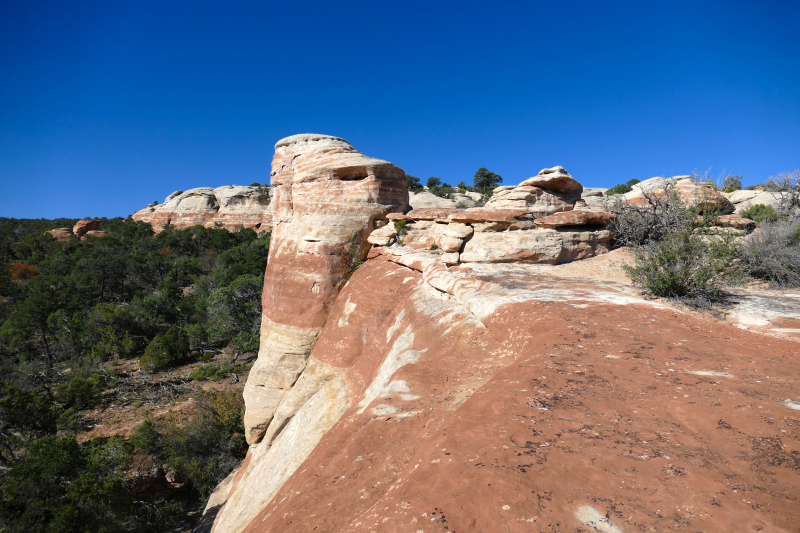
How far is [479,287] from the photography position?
6.05m

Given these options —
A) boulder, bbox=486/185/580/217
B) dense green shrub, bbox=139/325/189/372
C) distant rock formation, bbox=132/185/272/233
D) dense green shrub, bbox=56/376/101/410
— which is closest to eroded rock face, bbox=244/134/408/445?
boulder, bbox=486/185/580/217

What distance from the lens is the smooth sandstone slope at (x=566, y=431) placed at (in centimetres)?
177

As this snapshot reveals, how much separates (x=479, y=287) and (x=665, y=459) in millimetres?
4059

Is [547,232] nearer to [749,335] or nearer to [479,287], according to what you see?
[479,287]

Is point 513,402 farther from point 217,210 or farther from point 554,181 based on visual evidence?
point 217,210

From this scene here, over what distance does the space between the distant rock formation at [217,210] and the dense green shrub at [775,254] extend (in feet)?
150

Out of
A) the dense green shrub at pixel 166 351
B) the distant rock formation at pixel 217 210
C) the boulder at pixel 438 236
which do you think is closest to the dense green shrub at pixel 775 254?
the boulder at pixel 438 236

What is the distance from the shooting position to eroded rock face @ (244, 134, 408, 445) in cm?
898

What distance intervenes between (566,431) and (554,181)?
29.0 ft

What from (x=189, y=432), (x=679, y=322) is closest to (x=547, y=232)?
(x=679, y=322)

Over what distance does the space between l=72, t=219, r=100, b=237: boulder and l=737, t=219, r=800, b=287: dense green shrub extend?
7249 centimetres

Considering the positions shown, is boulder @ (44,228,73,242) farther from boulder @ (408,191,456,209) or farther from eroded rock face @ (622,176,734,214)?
eroded rock face @ (622,176,734,214)

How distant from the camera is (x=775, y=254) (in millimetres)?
6645

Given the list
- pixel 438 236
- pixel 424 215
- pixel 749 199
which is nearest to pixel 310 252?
pixel 424 215
